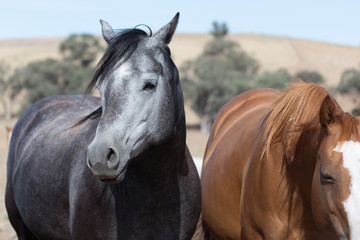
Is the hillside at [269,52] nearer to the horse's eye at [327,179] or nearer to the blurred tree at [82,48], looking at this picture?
the blurred tree at [82,48]

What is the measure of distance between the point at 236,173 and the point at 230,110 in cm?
117

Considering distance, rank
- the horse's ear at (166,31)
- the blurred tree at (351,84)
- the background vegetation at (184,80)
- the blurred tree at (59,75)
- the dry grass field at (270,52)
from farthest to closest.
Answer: the dry grass field at (270,52), the blurred tree at (59,75), the background vegetation at (184,80), the blurred tree at (351,84), the horse's ear at (166,31)

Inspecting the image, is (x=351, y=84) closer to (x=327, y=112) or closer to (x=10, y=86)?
(x=10, y=86)

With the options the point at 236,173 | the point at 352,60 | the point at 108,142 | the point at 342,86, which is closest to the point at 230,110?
the point at 236,173

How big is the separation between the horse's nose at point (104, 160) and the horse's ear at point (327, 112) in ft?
3.74

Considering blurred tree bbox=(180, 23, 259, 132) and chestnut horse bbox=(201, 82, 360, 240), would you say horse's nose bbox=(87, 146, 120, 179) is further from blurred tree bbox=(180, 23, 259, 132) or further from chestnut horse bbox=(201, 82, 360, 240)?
blurred tree bbox=(180, 23, 259, 132)

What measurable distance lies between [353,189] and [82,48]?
4060cm

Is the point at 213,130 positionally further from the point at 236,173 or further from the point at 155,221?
the point at 155,221

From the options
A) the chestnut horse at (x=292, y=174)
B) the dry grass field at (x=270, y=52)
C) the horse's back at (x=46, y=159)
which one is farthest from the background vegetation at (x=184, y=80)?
the chestnut horse at (x=292, y=174)

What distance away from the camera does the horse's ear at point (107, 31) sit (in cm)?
300

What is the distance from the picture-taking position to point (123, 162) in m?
2.52

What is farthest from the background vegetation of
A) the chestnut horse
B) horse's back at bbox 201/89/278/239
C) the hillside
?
the chestnut horse

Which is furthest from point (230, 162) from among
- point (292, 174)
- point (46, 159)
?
point (46, 159)

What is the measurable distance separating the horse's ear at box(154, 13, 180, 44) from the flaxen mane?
32.3 inches
